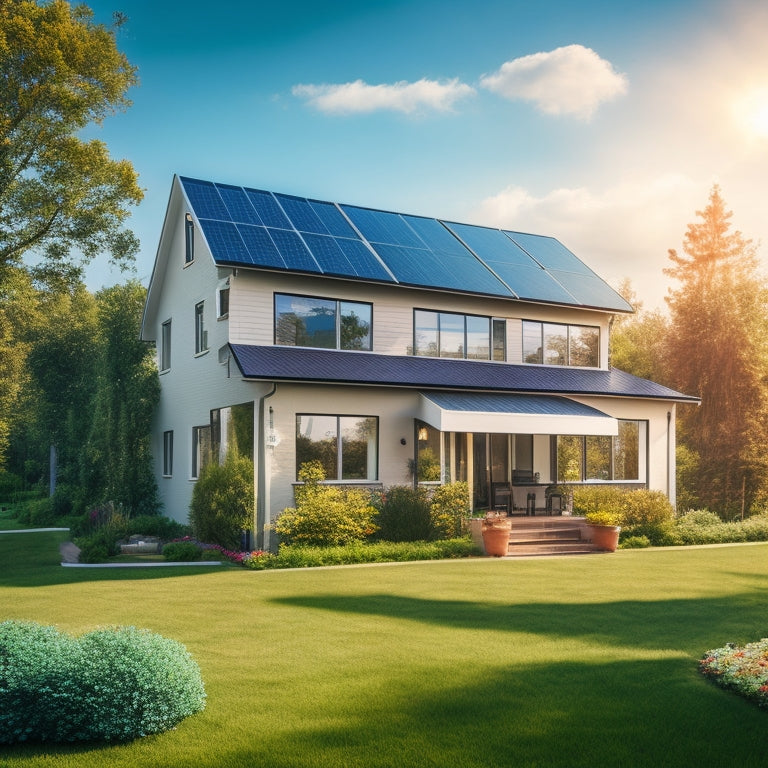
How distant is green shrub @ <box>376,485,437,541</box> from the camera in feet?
60.1

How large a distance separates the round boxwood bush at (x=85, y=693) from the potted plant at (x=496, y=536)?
42.1ft

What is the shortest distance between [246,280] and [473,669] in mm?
13604

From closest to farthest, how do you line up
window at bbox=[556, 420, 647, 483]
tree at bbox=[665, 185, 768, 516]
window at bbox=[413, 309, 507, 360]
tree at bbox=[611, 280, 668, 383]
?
window at bbox=[413, 309, 507, 360]
window at bbox=[556, 420, 647, 483]
tree at bbox=[665, 185, 768, 516]
tree at bbox=[611, 280, 668, 383]

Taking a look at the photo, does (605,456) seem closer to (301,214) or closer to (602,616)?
(301,214)

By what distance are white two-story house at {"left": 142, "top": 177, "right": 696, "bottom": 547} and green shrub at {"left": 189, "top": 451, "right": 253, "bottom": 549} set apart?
335 mm

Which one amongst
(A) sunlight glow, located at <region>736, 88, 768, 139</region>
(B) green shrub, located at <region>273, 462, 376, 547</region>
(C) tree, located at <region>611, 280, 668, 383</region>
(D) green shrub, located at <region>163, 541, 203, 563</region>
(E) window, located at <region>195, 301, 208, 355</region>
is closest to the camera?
(A) sunlight glow, located at <region>736, 88, 768, 139</region>

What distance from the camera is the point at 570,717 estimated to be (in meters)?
6.26

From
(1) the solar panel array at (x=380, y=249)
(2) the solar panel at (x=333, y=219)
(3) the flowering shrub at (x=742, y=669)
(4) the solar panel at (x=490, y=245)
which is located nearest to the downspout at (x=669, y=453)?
(1) the solar panel array at (x=380, y=249)

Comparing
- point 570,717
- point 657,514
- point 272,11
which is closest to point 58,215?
point 272,11

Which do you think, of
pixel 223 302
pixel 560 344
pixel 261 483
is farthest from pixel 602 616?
pixel 560 344

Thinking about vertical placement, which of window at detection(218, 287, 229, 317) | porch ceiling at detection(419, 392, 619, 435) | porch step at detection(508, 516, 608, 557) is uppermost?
window at detection(218, 287, 229, 317)

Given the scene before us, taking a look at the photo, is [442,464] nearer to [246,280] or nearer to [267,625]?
[246,280]

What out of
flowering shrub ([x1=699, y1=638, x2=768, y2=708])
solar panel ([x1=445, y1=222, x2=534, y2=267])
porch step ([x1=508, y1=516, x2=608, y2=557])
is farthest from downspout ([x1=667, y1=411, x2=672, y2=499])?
flowering shrub ([x1=699, y1=638, x2=768, y2=708])

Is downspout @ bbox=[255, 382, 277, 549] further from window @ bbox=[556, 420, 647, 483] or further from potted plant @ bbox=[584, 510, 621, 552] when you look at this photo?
window @ bbox=[556, 420, 647, 483]
